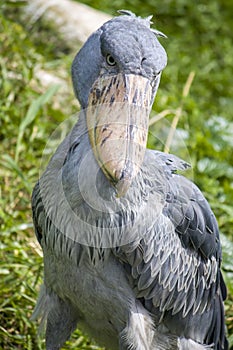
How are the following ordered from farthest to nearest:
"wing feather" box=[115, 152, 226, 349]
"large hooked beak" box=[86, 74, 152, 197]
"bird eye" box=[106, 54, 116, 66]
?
"wing feather" box=[115, 152, 226, 349] → "bird eye" box=[106, 54, 116, 66] → "large hooked beak" box=[86, 74, 152, 197]

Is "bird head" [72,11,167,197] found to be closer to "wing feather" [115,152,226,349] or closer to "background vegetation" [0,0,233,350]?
"wing feather" [115,152,226,349]

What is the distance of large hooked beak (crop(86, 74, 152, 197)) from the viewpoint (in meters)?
3.19

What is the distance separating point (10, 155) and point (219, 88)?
2.80 m

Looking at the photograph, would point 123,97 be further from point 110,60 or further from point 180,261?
point 180,261

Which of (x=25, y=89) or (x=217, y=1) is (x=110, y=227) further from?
(x=217, y=1)

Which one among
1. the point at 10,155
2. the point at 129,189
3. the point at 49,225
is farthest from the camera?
the point at 10,155

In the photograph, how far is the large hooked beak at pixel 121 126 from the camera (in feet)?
10.5

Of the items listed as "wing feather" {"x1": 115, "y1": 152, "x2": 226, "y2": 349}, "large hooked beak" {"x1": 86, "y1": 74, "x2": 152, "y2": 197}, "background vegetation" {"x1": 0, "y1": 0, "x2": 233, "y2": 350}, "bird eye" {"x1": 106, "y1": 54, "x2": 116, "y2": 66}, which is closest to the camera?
"large hooked beak" {"x1": 86, "y1": 74, "x2": 152, "y2": 197}

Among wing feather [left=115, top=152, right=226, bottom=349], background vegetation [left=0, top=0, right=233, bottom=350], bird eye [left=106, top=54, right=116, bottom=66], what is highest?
bird eye [left=106, top=54, right=116, bottom=66]

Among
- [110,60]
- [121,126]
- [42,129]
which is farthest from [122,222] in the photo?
[42,129]

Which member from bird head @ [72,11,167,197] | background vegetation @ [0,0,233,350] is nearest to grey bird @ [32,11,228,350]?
bird head @ [72,11,167,197]

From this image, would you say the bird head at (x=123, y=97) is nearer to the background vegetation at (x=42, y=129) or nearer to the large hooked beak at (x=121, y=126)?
the large hooked beak at (x=121, y=126)

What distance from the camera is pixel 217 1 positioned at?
29.2ft

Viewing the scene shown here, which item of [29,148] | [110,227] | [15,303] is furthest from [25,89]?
[110,227]
